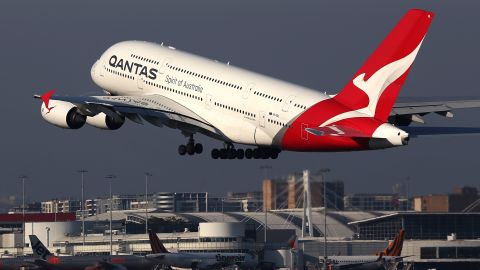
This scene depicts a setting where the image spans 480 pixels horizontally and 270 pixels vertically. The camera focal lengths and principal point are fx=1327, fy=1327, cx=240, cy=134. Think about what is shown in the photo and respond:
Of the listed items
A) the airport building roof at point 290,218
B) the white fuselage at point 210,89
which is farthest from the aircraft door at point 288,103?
the airport building roof at point 290,218

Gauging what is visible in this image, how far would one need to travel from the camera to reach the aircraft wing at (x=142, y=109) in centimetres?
8212

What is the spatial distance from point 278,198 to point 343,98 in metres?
50.6

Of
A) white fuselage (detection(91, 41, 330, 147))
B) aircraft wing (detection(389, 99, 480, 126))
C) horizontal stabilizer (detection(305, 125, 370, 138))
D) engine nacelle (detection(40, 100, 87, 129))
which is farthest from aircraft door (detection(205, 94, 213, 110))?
aircraft wing (detection(389, 99, 480, 126))

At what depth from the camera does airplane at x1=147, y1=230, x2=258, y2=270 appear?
95.1m

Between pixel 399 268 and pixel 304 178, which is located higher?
pixel 304 178

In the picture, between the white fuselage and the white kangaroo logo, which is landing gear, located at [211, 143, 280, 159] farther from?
the white kangaroo logo

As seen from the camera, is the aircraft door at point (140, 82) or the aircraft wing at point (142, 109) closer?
the aircraft wing at point (142, 109)

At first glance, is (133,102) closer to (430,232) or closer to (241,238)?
(241,238)

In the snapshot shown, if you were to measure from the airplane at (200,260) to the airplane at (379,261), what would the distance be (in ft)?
20.8

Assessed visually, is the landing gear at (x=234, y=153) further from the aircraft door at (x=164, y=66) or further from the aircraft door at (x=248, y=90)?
the aircraft door at (x=248, y=90)

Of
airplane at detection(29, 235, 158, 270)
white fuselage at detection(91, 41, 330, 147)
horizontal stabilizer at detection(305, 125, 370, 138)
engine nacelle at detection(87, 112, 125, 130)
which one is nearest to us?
horizontal stabilizer at detection(305, 125, 370, 138)

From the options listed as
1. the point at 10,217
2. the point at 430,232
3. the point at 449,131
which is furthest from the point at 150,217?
the point at 449,131

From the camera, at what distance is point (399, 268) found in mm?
104938

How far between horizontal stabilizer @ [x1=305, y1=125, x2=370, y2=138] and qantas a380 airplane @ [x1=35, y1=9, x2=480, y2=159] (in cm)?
5
